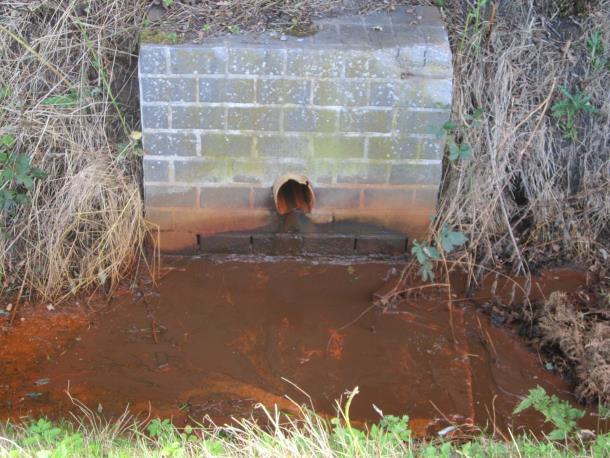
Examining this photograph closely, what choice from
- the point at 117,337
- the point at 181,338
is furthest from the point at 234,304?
the point at 117,337

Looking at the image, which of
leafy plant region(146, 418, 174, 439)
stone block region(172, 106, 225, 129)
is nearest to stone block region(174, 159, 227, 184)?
stone block region(172, 106, 225, 129)

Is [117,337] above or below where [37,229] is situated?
below

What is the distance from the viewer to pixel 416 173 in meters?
4.46

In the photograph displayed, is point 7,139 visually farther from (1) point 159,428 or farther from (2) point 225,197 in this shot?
(1) point 159,428

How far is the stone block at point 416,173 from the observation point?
14.5 ft

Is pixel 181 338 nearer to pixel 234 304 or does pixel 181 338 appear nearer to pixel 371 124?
pixel 234 304

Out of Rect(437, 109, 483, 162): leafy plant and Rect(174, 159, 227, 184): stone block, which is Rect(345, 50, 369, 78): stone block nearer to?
Rect(437, 109, 483, 162): leafy plant

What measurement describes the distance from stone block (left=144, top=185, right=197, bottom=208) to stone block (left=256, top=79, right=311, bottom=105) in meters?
0.67

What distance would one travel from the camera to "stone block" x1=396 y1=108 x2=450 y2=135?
4.28m

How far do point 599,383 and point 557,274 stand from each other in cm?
100

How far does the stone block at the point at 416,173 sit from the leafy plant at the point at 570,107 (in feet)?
2.48

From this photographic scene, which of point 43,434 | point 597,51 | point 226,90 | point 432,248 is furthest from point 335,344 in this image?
point 597,51

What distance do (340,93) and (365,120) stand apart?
20cm

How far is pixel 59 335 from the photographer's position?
13.5 feet
